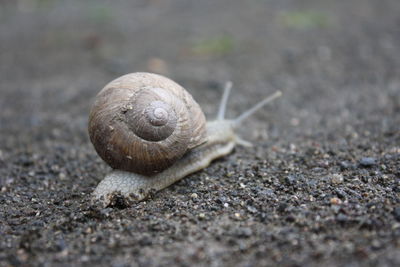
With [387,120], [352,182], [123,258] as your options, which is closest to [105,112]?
[123,258]

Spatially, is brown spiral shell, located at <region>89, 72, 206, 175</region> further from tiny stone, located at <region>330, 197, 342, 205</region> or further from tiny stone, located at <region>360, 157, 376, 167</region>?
tiny stone, located at <region>360, 157, 376, 167</region>

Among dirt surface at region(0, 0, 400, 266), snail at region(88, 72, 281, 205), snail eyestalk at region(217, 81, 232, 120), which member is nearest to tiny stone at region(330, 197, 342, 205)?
dirt surface at region(0, 0, 400, 266)

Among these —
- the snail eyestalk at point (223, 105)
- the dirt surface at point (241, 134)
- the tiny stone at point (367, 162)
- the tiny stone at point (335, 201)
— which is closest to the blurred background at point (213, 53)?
the dirt surface at point (241, 134)

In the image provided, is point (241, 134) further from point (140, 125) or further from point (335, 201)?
point (335, 201)

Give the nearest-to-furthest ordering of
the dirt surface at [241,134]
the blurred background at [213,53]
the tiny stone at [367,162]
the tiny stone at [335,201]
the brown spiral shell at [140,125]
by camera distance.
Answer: the dirt surface at [241,134] < the tiny stone at [335,201] < the brown spiral shell at [140,125] < the tiny stone at [367,162] < the blurred background at [213,53]

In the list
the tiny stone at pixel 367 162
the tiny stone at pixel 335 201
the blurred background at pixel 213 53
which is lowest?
the tiny stone at pixel 335 201

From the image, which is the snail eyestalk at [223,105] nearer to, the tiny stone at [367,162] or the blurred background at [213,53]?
the blurred background at [213,53]
